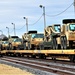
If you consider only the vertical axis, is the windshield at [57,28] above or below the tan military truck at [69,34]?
above

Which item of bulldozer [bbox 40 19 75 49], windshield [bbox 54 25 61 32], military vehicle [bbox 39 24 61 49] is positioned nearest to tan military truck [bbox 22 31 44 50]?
military vehicle [bbox 39 24 61 49]

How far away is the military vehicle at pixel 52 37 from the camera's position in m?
32.5

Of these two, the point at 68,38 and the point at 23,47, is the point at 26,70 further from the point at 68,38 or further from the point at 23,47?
the point at 23,47

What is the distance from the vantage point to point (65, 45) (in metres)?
29.3

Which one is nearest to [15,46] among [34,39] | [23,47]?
[23,47]

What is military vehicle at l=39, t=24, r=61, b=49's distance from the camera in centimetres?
3250

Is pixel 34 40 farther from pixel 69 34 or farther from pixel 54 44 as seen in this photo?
pixel 69 34

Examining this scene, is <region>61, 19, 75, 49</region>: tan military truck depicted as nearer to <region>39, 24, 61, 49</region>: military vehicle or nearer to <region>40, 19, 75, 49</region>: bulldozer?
<region>40, 19, 75, 49</region>: bulldozer

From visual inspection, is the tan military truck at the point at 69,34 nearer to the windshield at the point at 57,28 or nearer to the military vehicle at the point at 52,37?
the military vehicle at the point at 52,37

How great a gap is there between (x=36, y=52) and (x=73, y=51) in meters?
14.3

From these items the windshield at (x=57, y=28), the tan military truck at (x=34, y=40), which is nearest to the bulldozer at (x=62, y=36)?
the windshield at (x=57, y=28)

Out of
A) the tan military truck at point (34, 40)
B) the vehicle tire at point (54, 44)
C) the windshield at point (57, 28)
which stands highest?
the windshield at point (57, 28)

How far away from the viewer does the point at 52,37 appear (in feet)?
111

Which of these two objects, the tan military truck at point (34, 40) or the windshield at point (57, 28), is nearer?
the windshield at point (57, 28)
